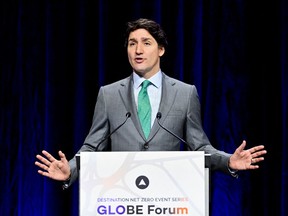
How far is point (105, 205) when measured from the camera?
1.70 metres

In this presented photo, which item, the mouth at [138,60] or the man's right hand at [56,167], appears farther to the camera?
the mouth at [138,60]

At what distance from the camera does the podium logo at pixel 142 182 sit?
170 centimetres

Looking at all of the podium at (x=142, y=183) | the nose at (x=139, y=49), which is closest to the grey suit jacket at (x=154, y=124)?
the nose at (x=139, y=49)

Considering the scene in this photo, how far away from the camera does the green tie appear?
2.18 m

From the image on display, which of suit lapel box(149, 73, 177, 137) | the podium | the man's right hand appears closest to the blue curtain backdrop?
suit lapel box(149, 73, 177, 137)


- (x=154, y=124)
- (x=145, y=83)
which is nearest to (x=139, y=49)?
(x=145, y=83)

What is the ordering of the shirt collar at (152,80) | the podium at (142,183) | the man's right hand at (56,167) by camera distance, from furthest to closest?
the shirt collar at (152,80), the man's right hand at (56,167), the podium at (142,183)

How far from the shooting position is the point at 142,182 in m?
1.71

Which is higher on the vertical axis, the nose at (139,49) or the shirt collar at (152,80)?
the nose at (139,49)

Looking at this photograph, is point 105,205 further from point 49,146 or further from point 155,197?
point 49,146

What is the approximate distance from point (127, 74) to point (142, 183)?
1.64 metres

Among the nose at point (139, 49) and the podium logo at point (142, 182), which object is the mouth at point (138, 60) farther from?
the podium logo at point (142, 182)

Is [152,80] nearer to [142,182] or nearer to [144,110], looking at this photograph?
[144,110]

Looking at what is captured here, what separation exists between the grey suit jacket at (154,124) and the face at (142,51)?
0.08 meters
